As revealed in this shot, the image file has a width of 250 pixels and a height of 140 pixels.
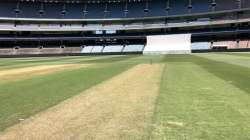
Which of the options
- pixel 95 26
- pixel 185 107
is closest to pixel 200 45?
pixel 95 26

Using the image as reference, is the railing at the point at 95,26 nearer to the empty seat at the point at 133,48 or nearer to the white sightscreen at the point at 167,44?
the white sightscreen at the point at 167,44

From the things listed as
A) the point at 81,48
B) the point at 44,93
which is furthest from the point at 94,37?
the point at 44,93

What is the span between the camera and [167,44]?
251ft

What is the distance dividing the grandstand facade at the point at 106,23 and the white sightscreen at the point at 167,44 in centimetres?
241

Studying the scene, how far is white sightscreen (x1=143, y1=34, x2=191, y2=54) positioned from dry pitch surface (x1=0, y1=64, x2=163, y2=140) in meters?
61.7

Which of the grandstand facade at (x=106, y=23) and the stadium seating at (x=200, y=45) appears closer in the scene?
the stadium seating at (x=200, y=45)

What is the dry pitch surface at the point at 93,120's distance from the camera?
6.24 m

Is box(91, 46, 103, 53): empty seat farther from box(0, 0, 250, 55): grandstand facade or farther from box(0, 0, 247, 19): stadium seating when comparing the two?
box(0, 0, 247, 19): stadium seating

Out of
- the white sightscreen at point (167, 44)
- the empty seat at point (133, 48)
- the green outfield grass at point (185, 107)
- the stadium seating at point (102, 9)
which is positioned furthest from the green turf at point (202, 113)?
the stadium seating at point (102, 9)

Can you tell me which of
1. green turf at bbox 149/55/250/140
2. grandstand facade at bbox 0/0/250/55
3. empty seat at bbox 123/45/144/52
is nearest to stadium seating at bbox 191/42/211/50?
grandstand facade at bbox 0/0/250/55

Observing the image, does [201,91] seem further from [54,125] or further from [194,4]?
[194,4]

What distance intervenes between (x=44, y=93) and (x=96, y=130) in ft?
17.5

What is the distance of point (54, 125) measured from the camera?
6984 millimetres

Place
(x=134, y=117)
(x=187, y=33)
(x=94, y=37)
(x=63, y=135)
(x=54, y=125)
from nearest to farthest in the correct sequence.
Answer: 1. (x=63, y=135)
2. (x=54, y=125)
3. (x=134, y=117)
4. (x=187, y=33)
5. (x=94, y=37)
